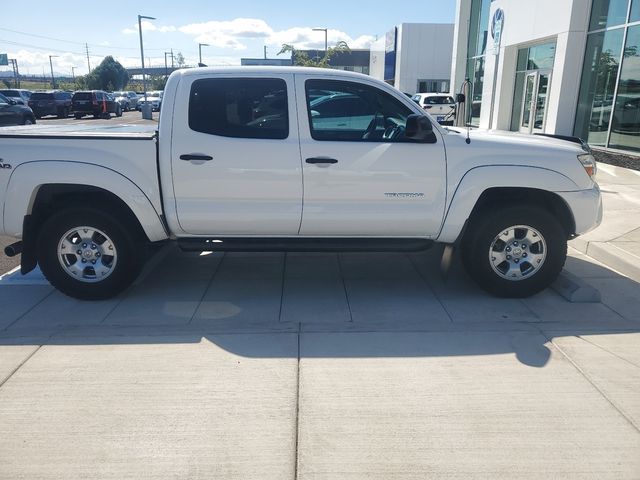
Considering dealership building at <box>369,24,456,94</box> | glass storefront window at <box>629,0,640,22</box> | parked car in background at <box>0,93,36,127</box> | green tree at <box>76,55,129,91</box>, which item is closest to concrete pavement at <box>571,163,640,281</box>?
Result: glass storefront window at <box>629,0,640,22</box>

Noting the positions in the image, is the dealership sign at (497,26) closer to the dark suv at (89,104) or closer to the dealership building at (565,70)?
the dealership building at (565,70)

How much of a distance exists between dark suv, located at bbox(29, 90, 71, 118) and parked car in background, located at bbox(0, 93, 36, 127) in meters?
12.5

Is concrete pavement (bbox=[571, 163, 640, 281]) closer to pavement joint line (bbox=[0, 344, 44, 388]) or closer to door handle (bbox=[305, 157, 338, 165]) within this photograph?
door handle (bbox=[305, 157, 338, 165])

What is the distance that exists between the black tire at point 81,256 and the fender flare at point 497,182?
2859mm

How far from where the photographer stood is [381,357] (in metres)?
3.90

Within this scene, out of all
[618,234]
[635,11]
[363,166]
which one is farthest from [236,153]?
[635,11]

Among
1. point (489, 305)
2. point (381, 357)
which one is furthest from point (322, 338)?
point (489, 305)

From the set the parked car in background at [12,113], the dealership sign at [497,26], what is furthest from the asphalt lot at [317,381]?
the parked car in background at [12,113]

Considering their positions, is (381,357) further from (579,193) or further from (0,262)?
(0,262)

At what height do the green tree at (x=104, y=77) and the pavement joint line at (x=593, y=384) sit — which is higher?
the green tree at (x=104, y=77)

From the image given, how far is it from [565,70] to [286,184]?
40.4ft

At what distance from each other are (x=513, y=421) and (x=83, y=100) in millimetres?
33857

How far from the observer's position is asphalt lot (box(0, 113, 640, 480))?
282cm

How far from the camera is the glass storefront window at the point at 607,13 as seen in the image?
40.5 ft
